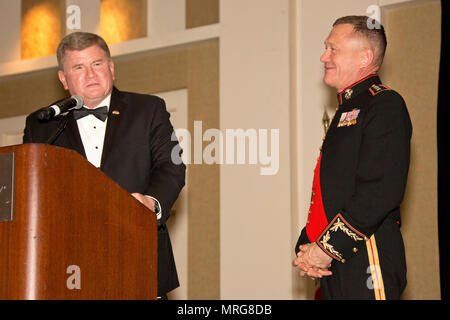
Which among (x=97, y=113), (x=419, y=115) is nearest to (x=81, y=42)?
(x=97, y=113)

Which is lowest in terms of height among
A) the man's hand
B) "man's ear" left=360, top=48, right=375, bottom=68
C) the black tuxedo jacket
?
the man's hand

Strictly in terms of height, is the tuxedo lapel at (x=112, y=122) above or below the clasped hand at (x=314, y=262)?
above

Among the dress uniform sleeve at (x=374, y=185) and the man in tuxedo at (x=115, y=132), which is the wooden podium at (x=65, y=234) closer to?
the man in tuxedo at (x=115, y=132)

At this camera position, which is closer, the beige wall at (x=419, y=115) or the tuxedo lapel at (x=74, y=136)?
the tuxedo lapel at (x=74, y=136)

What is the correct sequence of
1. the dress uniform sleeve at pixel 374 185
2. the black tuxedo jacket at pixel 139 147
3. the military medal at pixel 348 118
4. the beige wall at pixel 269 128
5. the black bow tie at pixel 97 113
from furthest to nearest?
1. the beige wall at pixel 269 128
2. the black bow tie at pixel 97 113
3. the black tuxedo jacket at pixel 139 147
4. the military medal at pixel 348 118
5. the dress uniform sleeve at pixel 374 185

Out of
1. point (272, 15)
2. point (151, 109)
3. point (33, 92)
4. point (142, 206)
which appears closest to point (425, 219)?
point (272, 15)

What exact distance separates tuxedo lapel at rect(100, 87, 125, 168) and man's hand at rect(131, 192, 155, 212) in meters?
0.39

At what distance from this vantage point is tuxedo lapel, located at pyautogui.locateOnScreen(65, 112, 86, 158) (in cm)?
→ 265

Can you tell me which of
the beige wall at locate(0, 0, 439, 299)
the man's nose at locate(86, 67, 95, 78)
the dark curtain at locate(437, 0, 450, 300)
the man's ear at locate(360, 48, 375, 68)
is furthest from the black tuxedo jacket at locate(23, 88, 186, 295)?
the beige wall at locate(0, 0, 439, 299)

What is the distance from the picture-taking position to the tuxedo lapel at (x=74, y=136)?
2.65m

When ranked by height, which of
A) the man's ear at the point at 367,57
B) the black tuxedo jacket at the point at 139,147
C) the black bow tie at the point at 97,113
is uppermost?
the man's ear at the point at 367,57

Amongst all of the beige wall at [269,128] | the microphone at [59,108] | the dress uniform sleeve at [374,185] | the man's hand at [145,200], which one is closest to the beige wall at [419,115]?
the beige wall at [269,128]

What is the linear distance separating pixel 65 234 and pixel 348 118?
1186 mm

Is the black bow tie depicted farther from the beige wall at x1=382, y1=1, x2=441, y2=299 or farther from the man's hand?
the beige wall at x1=382, y1=1, x2=441, y2=299
